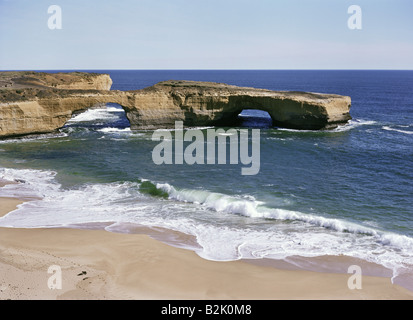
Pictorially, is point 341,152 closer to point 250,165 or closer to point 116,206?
point 250,165

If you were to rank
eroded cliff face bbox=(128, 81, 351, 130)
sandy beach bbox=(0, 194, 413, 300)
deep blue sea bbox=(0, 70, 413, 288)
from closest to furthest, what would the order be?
sandy beach bbox=(0, 194, 413, 300) → deep blue sea bbox=(0, 70, 413, 288) → eroded cliff face bbox=(128, 81, 351, 130)

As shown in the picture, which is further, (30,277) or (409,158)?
(409,158)

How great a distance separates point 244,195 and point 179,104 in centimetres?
2026

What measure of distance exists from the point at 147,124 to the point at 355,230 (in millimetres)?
26258

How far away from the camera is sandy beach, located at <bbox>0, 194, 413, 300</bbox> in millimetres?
12141

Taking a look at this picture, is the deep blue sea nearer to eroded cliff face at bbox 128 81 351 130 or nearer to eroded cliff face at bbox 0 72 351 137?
eroded cliff face at bbox 0 72 351 137

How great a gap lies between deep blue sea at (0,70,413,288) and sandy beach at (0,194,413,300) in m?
1.11

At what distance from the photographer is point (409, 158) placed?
28.6 m

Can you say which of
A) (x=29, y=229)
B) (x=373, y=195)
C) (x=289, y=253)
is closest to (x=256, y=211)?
(x=289, y=253)

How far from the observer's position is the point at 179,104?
39.7 m

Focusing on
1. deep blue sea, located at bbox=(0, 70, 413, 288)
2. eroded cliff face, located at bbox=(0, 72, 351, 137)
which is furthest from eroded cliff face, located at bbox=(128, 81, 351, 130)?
deep blue sea, located at bbox=(0, 70, 413, 288)

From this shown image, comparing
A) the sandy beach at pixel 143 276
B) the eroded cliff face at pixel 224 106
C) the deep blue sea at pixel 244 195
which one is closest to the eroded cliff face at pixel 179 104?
the eroded cliff face at pixel 224 106

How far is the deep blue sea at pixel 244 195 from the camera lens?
53.2 feet

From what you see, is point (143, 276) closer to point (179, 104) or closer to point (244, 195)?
point (244, 195)
